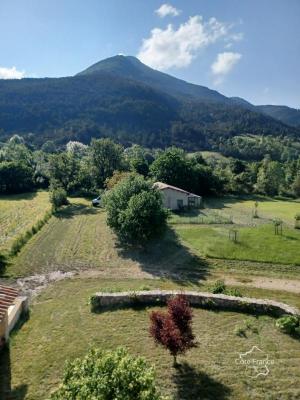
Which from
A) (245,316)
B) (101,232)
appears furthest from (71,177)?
(245,316)

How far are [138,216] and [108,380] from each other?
22467 mm

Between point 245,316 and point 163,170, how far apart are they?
47131mm

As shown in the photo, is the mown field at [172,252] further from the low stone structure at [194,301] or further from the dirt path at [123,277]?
the low stone structure at [194,301]

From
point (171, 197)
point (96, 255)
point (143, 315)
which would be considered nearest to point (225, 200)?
point (171, 197)

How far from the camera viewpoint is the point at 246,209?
180 ft

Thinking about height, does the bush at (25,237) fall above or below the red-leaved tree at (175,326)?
below

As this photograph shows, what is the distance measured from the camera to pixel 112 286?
23.0 metres

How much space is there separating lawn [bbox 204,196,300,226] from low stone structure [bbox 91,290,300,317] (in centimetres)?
2468

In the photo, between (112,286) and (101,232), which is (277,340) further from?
(101,232)

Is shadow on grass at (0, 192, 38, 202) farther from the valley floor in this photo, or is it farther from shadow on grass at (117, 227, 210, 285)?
shadow on grass at (117, 227, 210, 285)

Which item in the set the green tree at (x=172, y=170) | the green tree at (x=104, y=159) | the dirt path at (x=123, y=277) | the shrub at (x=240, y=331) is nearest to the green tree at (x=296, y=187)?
the green tree at (x=172, y=170)

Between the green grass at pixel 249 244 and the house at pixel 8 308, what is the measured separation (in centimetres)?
1583

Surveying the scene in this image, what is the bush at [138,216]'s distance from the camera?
30.2 m

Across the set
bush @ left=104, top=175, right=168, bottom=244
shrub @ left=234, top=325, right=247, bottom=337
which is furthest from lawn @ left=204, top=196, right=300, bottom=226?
shrub @ left=234, top=325, right=247, bottom=337
